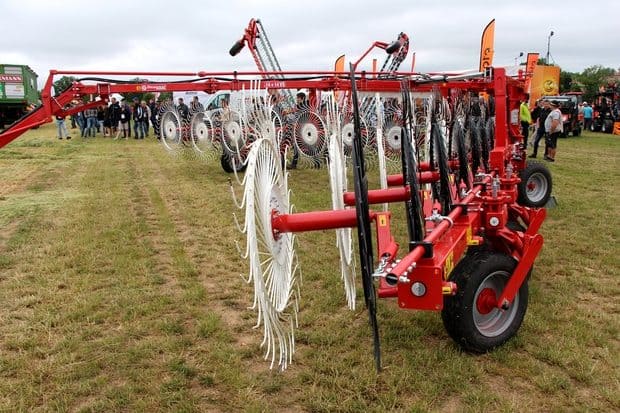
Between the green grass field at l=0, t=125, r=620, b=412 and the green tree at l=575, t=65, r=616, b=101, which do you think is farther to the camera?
the green tree at l=575, t=65, r=616, b=101

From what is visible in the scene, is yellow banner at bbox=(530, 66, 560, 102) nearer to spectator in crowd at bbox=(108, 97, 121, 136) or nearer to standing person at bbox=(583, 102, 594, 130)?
standing person at bbox=(583, 102, 594, 130)

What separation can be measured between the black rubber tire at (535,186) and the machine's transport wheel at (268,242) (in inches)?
197

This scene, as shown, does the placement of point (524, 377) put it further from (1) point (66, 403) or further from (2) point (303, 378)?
(1) point (66, 403)

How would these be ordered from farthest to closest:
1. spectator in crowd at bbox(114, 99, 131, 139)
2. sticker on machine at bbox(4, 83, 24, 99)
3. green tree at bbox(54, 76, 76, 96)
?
sticker on machine at bbox(4, 83, 24, 99) < spectator in crowd at bbox(114, 99, 131, 139) < green tree at bbox(54, 76, 76, 96)

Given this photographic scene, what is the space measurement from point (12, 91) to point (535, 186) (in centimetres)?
2551

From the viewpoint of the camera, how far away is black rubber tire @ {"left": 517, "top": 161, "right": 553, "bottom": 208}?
7250mm

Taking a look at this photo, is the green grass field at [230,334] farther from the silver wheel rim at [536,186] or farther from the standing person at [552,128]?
the standing person at [552,128]

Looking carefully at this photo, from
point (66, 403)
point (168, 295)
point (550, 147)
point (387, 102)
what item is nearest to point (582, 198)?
point (387, 102)

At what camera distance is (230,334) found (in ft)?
11.4

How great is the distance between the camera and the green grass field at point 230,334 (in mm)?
2721

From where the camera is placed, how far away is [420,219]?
2.75 m

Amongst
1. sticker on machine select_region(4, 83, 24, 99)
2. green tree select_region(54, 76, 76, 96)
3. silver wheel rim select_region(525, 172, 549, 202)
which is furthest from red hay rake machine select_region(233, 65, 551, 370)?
sticker on machine select_region(4, 83, 24, 99)

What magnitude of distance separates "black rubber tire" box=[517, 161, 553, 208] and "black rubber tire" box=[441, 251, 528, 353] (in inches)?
170

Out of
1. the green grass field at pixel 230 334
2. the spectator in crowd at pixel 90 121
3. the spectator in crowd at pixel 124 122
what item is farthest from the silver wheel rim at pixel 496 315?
the spectator in crowd at pixel 90 121
